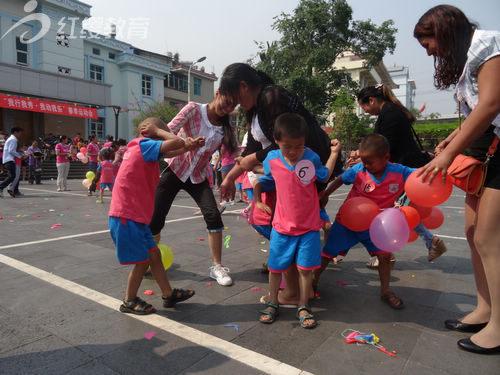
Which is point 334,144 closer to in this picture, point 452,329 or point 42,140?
point 452,329

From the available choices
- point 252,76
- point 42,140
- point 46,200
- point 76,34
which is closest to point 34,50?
point 76,34

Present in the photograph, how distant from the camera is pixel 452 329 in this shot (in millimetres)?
2578

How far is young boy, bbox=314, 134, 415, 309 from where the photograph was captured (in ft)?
9.70

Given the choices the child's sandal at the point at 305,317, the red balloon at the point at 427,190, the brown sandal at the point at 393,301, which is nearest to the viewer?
the red balloon at the point at 427,190

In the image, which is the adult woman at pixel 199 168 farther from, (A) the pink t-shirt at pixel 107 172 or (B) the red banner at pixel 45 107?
(B) the red banner at pixel 45 107

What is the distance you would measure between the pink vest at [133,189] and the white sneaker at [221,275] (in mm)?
1055

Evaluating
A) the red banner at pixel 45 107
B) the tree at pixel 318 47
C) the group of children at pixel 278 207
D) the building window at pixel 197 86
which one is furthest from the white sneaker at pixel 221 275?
the building window at pixel 197 86

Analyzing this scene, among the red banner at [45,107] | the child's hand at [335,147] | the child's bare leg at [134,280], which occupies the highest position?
the red banner at [45,107]

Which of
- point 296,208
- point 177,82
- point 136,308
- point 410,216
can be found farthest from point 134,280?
point 177,82

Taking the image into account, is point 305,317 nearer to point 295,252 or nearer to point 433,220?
point 295,252

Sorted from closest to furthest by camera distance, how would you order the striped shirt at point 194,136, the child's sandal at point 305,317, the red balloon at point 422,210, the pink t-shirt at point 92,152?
the child's sandal at point 305,317 < the red balloon at point 422,210 < the striped shirt at point 194,136 < the pink t-shirt at point 92,152

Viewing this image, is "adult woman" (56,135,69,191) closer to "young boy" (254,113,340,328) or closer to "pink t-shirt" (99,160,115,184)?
"pink t-shirt" (99,160,115,184)

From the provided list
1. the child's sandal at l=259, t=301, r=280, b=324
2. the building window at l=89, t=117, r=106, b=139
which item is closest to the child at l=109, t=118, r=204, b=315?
the child's sandal at l=259, t=301, r=280, b=324

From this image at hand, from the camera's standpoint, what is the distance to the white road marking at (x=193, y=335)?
2.07m
